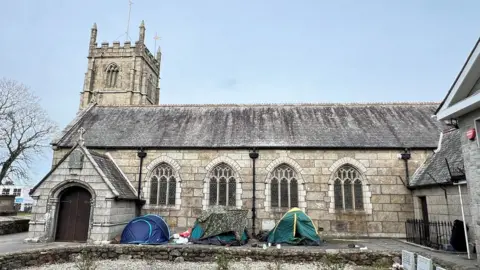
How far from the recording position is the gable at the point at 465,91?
313 inches

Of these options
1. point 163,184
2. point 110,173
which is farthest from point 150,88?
point 110,173

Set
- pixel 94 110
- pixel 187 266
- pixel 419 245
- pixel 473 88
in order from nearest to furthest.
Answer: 1. pixel 473 88
2. pixel 187 266
3. pixel 419 245
4. pixel 94 110

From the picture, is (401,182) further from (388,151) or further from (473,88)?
(473,88)

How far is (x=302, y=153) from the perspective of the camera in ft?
49.0

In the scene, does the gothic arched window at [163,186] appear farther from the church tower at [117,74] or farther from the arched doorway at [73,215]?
the church tower at [117,74]

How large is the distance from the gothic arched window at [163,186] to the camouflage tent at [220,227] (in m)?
2.95

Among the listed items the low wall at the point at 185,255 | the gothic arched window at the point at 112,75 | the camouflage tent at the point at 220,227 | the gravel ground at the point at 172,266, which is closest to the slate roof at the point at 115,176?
the low wall at the point at 185,255

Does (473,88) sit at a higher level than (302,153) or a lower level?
higher

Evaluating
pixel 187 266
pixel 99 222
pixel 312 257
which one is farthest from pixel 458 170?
pixel 99 222

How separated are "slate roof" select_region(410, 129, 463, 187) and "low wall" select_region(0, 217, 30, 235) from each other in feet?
67.6

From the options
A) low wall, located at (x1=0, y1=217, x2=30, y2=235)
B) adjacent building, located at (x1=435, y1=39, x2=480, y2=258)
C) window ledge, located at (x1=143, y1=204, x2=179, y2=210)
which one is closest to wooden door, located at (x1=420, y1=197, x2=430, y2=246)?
adjacent building, located at (x1=435, y1=39, x2=480, y2=258)

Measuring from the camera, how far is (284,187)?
14766 millimetres

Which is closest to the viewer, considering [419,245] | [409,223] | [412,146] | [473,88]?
[473,88]

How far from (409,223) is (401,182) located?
191 centimetres
